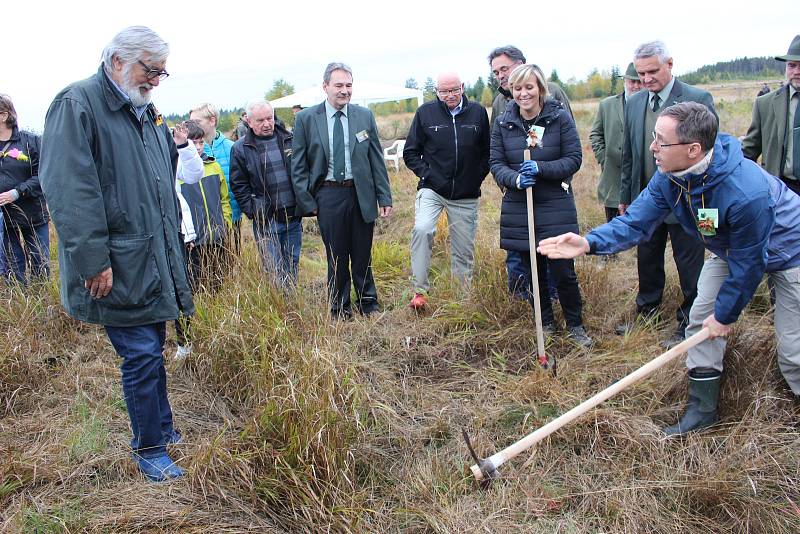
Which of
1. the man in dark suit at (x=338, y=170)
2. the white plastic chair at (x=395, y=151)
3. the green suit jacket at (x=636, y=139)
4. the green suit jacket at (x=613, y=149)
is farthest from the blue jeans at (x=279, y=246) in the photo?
the white plastic chair at (x=395, y=151)

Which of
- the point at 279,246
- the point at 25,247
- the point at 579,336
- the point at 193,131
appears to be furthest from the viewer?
the point at 25,247

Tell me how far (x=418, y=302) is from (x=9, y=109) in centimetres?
377

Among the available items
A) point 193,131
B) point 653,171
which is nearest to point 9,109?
point 193,131

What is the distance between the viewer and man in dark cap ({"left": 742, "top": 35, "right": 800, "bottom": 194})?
13.3 feet

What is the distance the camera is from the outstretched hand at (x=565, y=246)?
3147mm

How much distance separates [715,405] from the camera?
127 inches

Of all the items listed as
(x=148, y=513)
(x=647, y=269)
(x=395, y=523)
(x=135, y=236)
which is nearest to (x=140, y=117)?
(x=135, y=236)

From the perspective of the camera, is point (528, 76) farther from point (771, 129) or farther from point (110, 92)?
point (110, 92)

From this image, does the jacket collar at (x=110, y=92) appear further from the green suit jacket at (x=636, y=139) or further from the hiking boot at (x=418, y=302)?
the green suit jacket at (x=636, y=139)

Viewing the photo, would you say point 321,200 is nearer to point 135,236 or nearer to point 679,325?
point 135,236

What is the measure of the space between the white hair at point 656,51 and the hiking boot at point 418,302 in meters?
2.27

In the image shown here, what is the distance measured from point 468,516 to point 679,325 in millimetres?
2358

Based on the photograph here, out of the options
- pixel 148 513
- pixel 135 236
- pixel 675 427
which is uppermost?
pixel 135 236

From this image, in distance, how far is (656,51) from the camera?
13.2ft
